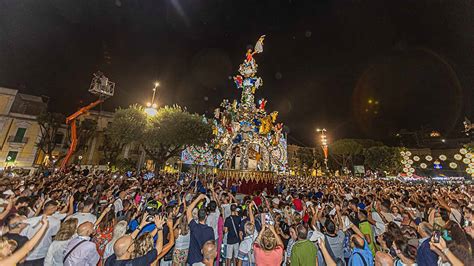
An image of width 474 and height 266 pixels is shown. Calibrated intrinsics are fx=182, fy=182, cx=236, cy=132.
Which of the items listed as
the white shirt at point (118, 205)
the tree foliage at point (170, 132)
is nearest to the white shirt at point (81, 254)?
the white shirt at point (118, 205)

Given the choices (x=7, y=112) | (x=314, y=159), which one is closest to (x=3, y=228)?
(x=7, y=112)

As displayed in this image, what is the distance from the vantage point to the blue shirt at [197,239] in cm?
394

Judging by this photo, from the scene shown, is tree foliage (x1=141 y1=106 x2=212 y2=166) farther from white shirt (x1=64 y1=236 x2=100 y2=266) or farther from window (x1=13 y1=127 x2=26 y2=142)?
window (x1=13 y1=127 x2=26 y2=142)

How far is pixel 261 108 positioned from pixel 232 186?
8.47 metres

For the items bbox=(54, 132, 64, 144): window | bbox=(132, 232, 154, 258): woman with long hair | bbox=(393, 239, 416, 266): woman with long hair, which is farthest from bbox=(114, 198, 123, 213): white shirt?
bbox=(54, 132, 64, 144): window

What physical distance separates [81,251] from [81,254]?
0.04 m

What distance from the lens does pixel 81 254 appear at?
117 inches

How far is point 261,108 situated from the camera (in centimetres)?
1927

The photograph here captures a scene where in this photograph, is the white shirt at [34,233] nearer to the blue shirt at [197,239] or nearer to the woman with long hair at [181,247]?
the woman with long hair at [181,247]

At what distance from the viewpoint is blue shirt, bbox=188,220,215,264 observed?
12.9 feet

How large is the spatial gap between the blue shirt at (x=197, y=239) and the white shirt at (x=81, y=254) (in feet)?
5.61

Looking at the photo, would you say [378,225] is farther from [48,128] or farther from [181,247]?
[48,128]

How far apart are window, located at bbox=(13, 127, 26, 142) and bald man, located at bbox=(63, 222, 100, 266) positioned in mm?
39961

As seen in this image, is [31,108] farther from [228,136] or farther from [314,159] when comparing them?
[314,159]
